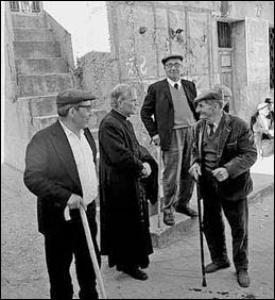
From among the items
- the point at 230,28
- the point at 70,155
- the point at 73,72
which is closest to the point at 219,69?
the point at 230,28

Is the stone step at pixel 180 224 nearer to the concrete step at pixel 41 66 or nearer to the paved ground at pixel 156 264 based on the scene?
the paved ground at pixel 156 264

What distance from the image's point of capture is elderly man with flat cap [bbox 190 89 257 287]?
1313 millimetres

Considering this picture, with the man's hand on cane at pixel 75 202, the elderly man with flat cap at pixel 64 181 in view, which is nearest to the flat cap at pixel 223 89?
the elderly man with flat cap at pixel 64 181

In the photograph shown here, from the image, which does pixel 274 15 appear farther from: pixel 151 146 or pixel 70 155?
pixel 70 155

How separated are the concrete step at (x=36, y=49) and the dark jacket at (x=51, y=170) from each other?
16cm

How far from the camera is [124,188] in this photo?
1.33 m

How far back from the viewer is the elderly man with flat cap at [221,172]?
1313 millimetres

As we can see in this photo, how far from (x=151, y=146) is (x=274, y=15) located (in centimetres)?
71

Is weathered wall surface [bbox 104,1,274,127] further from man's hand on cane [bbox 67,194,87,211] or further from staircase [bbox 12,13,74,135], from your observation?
man's hand on cane [bbox 67,194,87,211]

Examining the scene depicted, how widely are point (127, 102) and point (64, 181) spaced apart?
0.37 meters

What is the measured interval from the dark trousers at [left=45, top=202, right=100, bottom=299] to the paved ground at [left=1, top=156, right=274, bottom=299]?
39 mm

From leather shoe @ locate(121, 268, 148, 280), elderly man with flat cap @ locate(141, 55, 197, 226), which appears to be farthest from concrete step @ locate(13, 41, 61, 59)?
leather shoe @ locate(121, 268, 148, 280)

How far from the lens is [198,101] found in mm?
1267

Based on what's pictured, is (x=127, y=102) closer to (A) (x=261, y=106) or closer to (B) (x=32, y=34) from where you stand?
(B) (x=32, y=34)
